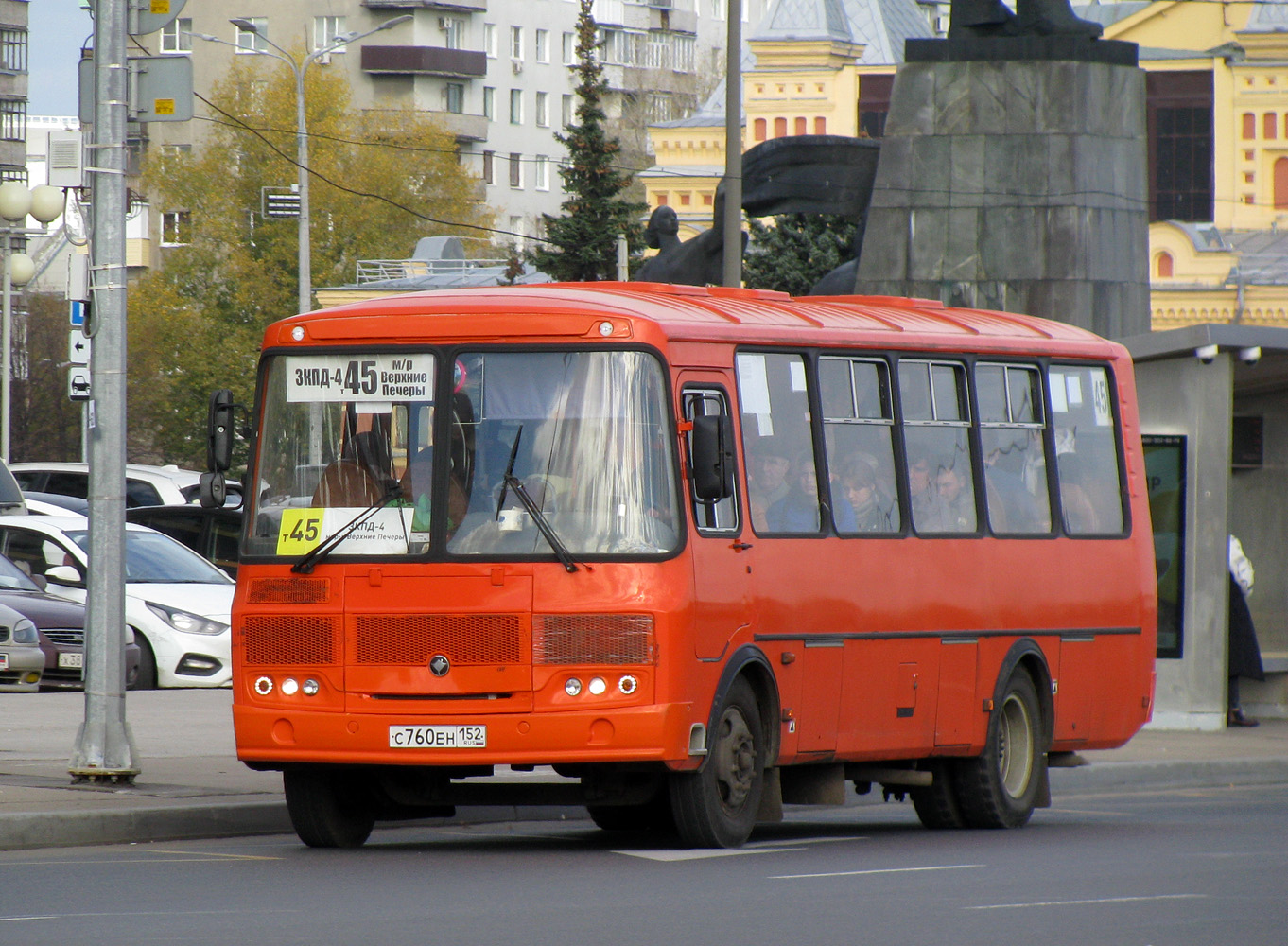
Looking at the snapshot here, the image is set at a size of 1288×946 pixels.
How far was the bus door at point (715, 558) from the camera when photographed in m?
11.7

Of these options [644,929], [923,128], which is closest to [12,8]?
[923,128]

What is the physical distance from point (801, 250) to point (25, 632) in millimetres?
34101

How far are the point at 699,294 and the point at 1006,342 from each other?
2336 millimetres

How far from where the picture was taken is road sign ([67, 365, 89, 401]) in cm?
1448

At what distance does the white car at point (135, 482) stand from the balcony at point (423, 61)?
72723 mm

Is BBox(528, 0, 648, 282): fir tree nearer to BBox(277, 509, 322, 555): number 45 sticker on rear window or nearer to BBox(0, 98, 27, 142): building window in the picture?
BBox(0, 98, 27, 142): building window

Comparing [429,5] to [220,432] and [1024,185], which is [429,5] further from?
[220,432]

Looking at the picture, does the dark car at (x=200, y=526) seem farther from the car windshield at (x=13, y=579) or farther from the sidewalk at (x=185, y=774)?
the sidewalk at (x=185, y=774)

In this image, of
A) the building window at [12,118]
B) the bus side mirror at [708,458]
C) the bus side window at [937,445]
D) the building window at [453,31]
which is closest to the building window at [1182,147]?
the bus side window at [937,445]

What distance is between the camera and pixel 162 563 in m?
23.3

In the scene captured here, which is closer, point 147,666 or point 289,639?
point 289,639

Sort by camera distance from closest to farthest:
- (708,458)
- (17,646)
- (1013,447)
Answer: (708,458), (1013,447), (17,646)

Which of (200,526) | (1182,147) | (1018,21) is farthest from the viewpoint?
(1182,147)

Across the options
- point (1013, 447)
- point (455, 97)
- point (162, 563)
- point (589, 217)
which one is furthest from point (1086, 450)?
point (455, 97)
